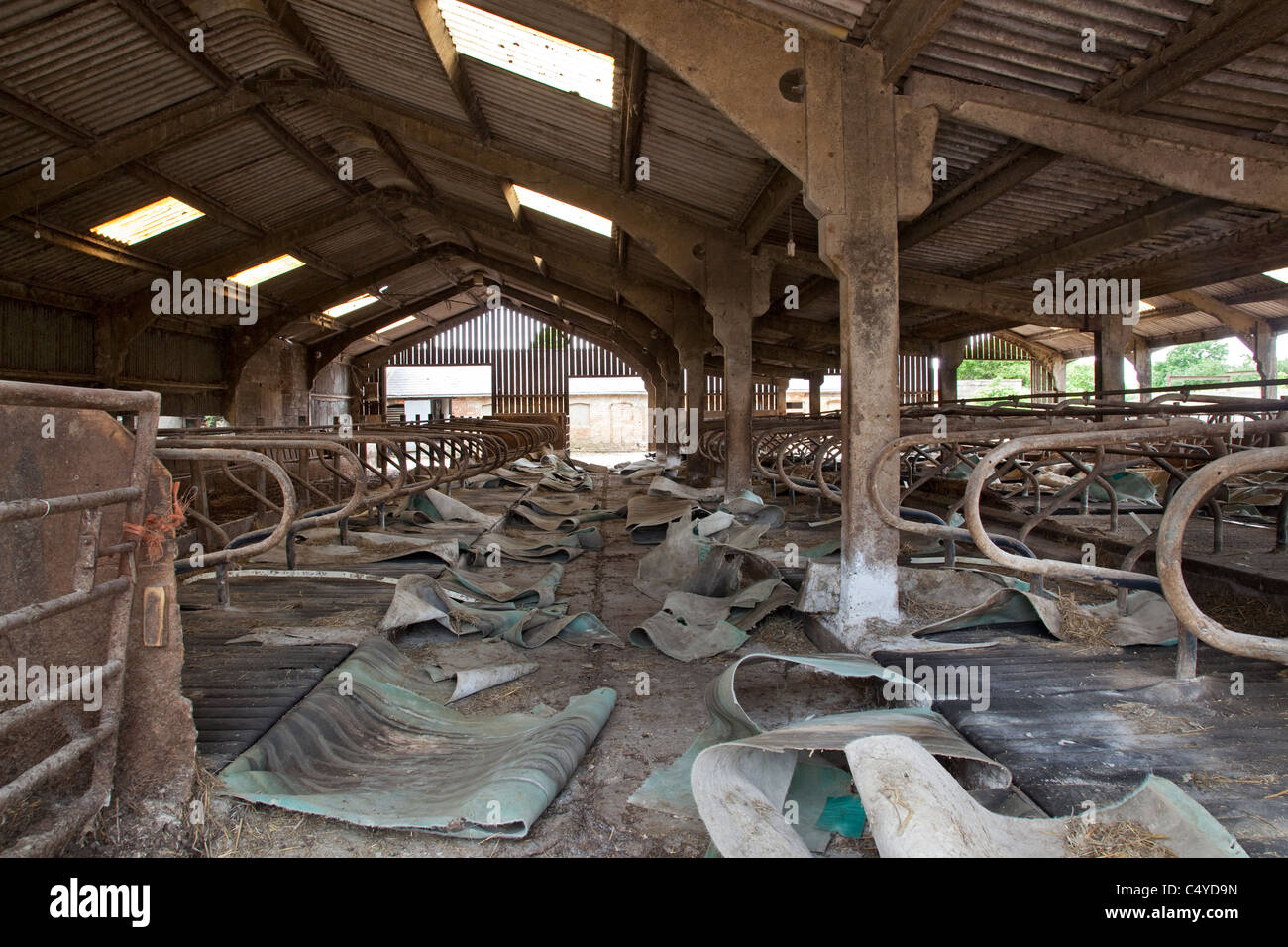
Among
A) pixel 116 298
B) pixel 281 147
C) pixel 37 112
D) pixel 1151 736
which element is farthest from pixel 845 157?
pixel 116 298

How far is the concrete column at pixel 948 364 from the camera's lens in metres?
17.1

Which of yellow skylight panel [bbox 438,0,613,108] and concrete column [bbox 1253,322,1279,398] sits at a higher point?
yellow skylight panel [bbox 438,0,613,108]

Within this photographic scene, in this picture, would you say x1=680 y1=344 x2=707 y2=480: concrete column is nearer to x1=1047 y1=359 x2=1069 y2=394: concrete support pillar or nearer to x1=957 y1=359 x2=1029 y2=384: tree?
x1=1047 y1=359 x2=1069 y2=394: concrete support pillar

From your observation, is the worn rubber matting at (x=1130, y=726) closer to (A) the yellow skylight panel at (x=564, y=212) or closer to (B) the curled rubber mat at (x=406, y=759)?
(B) the curled rubber mat at (x=406, y=759)

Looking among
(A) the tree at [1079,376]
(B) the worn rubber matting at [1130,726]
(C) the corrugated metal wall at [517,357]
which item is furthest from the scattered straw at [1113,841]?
(A) the tree at [1079,376]

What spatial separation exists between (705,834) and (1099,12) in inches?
176

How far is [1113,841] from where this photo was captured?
2152 millimetres

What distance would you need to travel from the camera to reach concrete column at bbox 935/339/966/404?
17.1 m

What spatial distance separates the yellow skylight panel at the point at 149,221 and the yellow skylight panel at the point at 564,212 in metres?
4.95

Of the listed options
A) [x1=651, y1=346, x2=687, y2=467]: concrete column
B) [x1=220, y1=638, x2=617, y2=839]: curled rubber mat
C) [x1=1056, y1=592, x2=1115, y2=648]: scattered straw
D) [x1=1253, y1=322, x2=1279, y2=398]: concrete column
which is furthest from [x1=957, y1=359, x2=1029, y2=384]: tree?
[x1=220, y1=638, x2=617, y2=839]: curled rubber mat

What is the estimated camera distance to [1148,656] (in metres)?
3.79

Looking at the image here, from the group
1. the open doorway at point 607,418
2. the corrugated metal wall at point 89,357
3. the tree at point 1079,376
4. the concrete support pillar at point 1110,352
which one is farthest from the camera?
the tree at point 1079,376

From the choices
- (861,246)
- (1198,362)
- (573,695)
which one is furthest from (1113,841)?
(1198,362)

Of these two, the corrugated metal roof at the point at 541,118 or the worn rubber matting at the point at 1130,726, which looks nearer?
the worn rubber matting at the point at 1130,726
